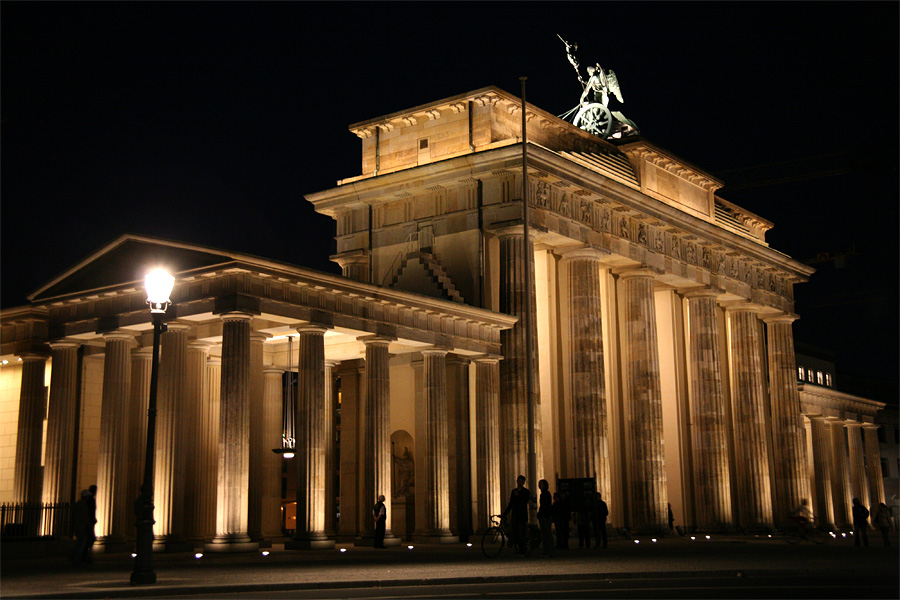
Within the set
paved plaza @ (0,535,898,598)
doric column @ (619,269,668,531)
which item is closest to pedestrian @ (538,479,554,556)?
paved plaza @ (0,535,898,598)

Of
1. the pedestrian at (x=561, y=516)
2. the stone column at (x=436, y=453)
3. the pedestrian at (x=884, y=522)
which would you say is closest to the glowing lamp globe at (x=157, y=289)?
the pedestrian at (x=561, y=516)

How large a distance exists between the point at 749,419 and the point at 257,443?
28.8 m

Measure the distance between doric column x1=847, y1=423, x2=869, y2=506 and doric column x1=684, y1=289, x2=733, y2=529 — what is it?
26.7 meters

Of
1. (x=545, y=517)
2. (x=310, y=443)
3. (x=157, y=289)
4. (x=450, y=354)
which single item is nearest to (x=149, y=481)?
(x=157, y=289)

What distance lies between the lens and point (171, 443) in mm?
31375

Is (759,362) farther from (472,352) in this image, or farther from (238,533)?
(238,533)

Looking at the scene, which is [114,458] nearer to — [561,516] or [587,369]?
[561,516]

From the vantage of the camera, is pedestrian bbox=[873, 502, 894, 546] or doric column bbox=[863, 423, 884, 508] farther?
doric column bbox=[863, 423, 884, 508]

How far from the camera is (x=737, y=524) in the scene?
5334 cm

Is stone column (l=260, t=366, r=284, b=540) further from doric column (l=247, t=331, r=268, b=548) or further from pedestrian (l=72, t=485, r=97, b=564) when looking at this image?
pedestrian (l=72, t=485, r=97, b=564)

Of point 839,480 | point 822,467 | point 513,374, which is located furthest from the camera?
point 839,480

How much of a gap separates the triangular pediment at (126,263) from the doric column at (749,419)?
33.1 metres

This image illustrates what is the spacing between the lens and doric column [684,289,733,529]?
165 ft

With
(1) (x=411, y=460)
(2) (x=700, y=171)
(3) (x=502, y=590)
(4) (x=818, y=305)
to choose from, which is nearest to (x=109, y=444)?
(1) (x=411, y=460)
